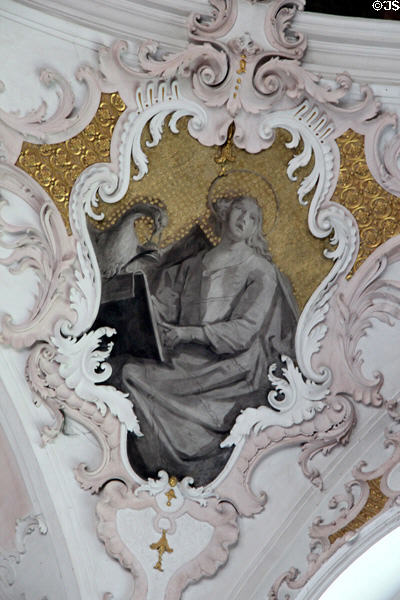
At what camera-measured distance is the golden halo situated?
372 inches

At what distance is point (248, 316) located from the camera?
31.1 feet

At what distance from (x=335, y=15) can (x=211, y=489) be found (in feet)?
9.85

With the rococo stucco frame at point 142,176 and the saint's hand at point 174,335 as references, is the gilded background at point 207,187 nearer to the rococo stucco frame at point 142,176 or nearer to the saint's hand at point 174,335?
the rococo stucco frame at point 142,176

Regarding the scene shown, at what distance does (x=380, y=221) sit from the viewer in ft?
30.9

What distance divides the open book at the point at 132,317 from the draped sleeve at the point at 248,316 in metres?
0.35

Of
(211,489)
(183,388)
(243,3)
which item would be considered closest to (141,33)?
(243,3)

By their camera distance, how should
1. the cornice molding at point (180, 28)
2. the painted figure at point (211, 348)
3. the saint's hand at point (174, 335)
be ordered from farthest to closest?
the saint's hand at point (174, 335), the painted figure at point (211, 348), the cornice molding at point (180, 28)

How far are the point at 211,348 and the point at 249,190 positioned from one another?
40.0 inches

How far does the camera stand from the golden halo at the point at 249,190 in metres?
9.45

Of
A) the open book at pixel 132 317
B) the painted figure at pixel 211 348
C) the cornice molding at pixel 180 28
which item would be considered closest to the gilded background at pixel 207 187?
the painted figure at pixel 211 348

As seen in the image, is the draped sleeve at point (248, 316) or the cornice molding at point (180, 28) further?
the draped sleeve at point (248, 316)

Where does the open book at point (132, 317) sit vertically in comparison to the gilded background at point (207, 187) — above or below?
below

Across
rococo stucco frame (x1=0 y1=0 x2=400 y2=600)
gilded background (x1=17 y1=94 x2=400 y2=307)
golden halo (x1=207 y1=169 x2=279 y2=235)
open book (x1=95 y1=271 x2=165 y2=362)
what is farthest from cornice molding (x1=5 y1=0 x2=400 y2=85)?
open book (x1=95 y1=271 x2=165 y2=362)

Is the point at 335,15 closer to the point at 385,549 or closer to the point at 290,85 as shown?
the point at 290,85
